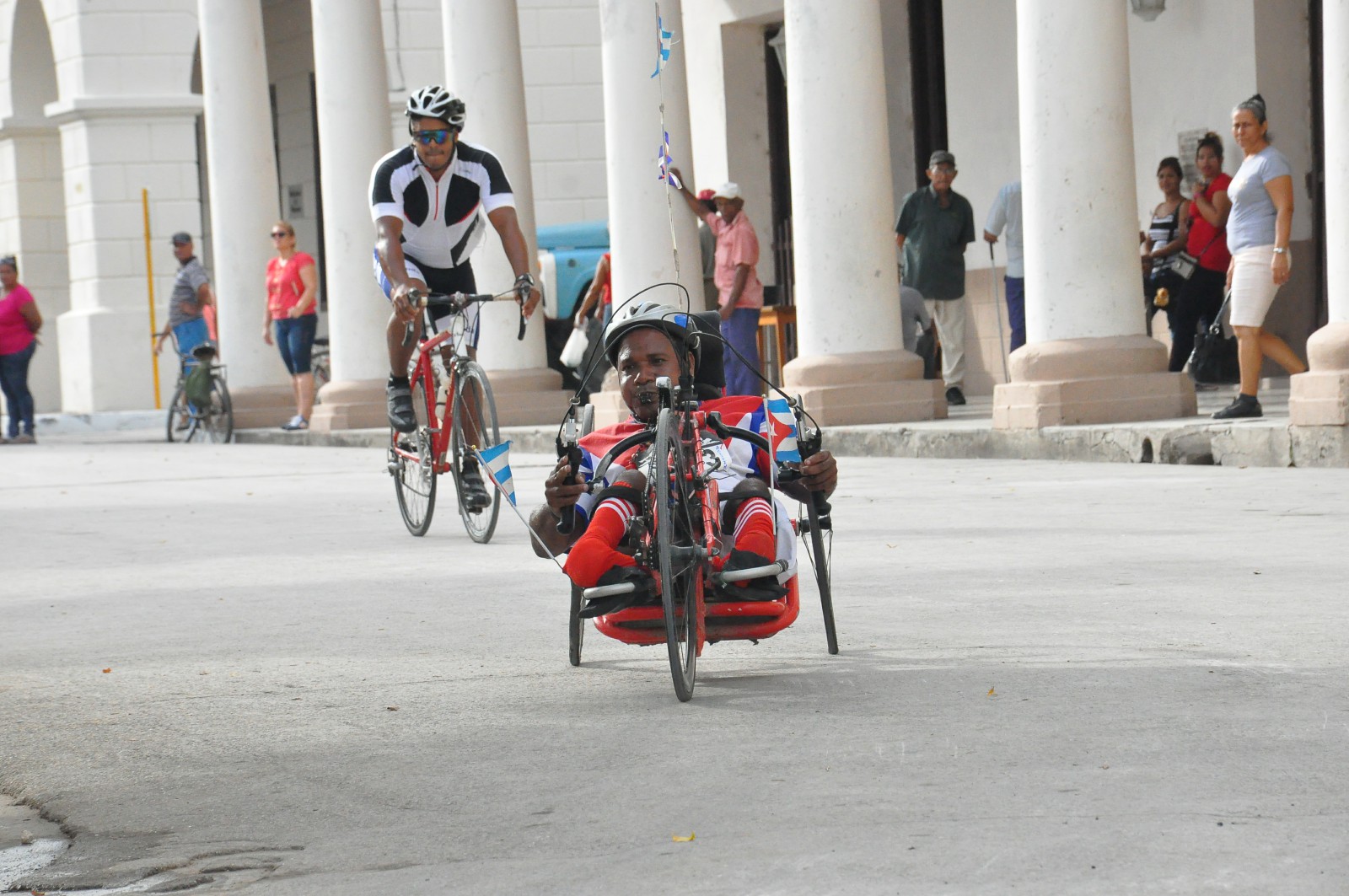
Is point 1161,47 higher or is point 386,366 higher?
point 1161,47

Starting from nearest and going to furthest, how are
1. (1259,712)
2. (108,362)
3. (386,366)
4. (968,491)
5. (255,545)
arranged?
1. (1259,712)
2. (255,545)
3. (968,491)
4. (386,366)
5. (108,362)

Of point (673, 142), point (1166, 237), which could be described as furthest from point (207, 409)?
point (1166, 237)

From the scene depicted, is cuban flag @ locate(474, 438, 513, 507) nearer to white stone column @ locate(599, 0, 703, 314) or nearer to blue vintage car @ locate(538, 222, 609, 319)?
white stone column @ locate(599, 0, 703, 314)

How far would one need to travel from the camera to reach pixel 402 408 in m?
9.20

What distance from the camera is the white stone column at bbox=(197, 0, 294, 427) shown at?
65.3ft

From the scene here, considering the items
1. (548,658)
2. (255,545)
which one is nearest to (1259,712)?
(548,658)

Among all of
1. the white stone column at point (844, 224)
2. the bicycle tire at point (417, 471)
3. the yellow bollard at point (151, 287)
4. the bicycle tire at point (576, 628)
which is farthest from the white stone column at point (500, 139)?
the bicycle tire at point (576, 628)

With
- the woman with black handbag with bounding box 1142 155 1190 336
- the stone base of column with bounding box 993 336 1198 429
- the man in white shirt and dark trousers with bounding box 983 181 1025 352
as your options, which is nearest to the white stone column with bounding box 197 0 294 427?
the man in white shirt and dark trousers with bounding box 983 181 1025 352

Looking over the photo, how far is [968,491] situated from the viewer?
34.2ft

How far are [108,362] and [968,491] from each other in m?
17.0

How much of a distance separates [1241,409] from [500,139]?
7.38 m

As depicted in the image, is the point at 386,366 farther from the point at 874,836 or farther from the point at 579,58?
the point at 874,836

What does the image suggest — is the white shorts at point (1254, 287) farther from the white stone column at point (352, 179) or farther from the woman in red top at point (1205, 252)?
the white stone column at point (352, 179)

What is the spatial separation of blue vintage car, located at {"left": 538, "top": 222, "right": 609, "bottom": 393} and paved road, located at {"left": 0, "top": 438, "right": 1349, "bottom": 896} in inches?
499
